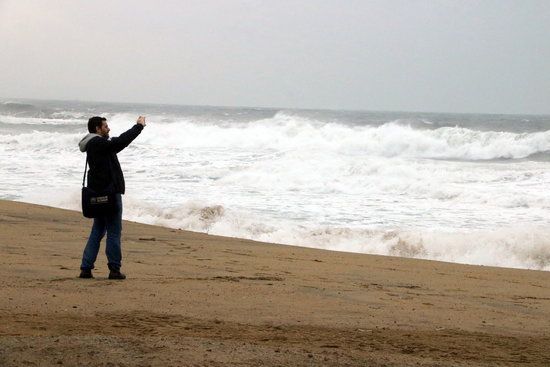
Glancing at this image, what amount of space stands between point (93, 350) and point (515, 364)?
2287 millimetres

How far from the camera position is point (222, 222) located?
12.8 metres

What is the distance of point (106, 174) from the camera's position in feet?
19.1

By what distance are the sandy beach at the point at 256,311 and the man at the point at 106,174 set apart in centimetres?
23

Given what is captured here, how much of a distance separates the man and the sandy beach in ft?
0.75

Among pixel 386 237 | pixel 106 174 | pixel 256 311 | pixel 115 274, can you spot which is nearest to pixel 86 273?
pixel 115 274

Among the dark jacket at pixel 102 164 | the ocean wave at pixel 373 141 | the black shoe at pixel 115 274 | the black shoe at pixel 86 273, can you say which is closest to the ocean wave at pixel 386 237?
the black shoe at pixel 115 274

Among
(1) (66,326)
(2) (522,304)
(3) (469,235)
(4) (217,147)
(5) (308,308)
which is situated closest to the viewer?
(1) (66,326)

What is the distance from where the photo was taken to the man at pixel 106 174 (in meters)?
5.74

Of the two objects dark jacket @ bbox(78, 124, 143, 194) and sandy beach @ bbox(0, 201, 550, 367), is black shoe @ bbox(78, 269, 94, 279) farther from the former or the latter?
dark jacket @ bbox(78, 124, 143, 194)

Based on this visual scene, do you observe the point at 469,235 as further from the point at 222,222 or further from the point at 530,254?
the point at 222,222

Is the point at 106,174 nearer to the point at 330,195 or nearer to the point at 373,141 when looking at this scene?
the point at 330,195

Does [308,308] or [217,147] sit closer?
[308,308]

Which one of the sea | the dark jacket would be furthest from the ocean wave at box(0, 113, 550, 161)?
the dark jacket

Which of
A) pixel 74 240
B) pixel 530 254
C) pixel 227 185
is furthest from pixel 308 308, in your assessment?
pixel 227 185
